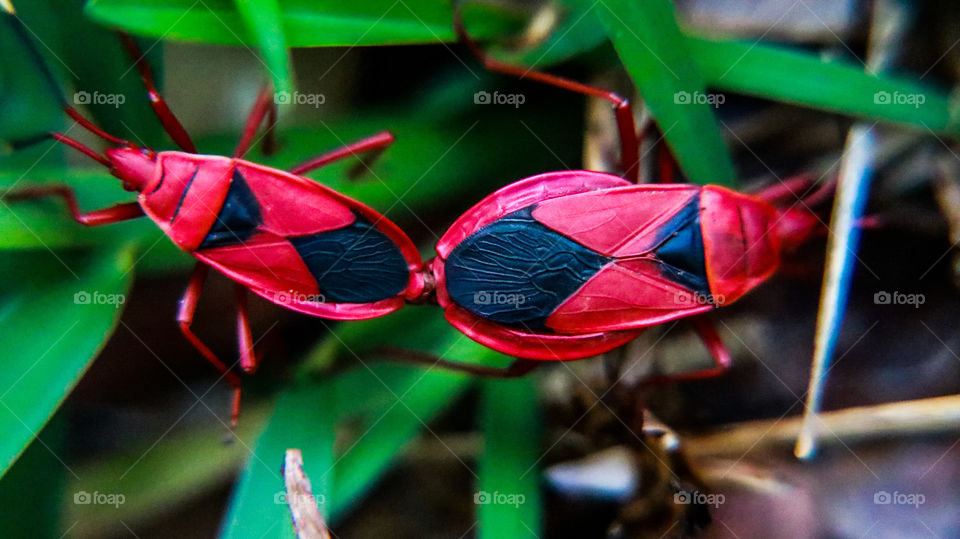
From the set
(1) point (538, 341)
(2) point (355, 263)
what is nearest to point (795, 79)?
(1) point (538, 341)

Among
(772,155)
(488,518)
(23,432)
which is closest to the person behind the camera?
(23,432)

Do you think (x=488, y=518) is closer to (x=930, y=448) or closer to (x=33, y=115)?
(x=930, y=448)

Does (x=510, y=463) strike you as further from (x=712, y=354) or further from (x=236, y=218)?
(x=236, y=218)

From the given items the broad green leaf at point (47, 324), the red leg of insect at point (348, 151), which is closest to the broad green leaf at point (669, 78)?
the red leg of insect at point (348, 151)

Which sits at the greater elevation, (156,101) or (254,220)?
(156,101)

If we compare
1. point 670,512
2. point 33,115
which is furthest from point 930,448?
point 33,115

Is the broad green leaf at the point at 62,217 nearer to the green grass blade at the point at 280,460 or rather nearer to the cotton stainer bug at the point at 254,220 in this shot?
the cotton stainer bug at the point at 254,220
